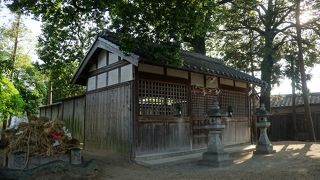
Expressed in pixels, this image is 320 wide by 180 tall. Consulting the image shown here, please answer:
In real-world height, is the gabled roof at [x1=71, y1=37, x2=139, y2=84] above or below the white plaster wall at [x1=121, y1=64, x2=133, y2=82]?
above

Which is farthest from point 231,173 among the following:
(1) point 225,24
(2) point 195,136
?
(1) point 225,24

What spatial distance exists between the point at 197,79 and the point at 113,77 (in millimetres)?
3749

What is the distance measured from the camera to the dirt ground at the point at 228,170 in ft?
28.5

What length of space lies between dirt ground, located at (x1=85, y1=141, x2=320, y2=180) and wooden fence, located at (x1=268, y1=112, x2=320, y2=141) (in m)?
13.5

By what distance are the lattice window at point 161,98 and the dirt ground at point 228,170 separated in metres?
2.22

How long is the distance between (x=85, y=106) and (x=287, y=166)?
9357mm

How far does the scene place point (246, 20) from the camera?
23.3 meters

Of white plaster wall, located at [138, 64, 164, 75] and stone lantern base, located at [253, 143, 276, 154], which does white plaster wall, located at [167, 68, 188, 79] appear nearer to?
white plaster wall, located at [138, 64, 164, 75]

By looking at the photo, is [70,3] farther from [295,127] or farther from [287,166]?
[295,127]

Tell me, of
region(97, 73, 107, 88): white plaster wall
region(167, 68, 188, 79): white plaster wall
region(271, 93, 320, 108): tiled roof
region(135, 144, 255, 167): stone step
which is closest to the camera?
region(135, 144, 255, 167): stone step

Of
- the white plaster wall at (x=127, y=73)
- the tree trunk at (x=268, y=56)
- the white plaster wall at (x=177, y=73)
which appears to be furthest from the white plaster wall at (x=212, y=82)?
the tree trunk at (x=268, y=56)

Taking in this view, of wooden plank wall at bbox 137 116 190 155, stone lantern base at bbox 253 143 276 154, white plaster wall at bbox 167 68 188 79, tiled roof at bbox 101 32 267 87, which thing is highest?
tiled roof at bbox 101 32 267 87

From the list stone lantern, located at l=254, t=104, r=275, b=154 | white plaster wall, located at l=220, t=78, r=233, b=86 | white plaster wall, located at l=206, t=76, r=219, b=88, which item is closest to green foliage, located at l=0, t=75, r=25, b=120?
white plaster wall, located at l=206, t=76, r=219, b=88

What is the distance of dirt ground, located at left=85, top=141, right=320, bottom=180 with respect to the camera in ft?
28.5
